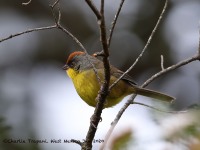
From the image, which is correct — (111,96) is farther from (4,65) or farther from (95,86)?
(4,65)

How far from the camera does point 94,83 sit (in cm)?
491

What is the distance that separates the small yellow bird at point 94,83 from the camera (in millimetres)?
4877

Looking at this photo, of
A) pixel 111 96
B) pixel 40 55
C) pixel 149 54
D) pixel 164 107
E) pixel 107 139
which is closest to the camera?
Answer: pixel 164 107

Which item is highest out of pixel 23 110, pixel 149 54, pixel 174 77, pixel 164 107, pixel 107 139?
pixel 164 107

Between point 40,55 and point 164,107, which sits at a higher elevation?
point 164,107

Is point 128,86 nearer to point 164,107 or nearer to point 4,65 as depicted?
point 164,107

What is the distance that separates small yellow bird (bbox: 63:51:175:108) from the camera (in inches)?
192

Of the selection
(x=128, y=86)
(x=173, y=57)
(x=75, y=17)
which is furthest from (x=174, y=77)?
(x=128, y=86)

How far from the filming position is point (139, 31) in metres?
8.78

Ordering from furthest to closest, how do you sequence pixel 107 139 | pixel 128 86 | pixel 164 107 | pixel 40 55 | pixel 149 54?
pixel 40 55, pixel 149 54, pixel 128 86, pixel 107 139, pixel 164 107

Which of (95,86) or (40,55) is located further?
(40,55)

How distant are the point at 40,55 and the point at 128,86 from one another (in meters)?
4.26

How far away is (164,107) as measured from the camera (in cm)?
Result: 213

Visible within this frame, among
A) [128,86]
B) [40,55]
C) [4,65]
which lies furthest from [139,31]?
[128,86]
